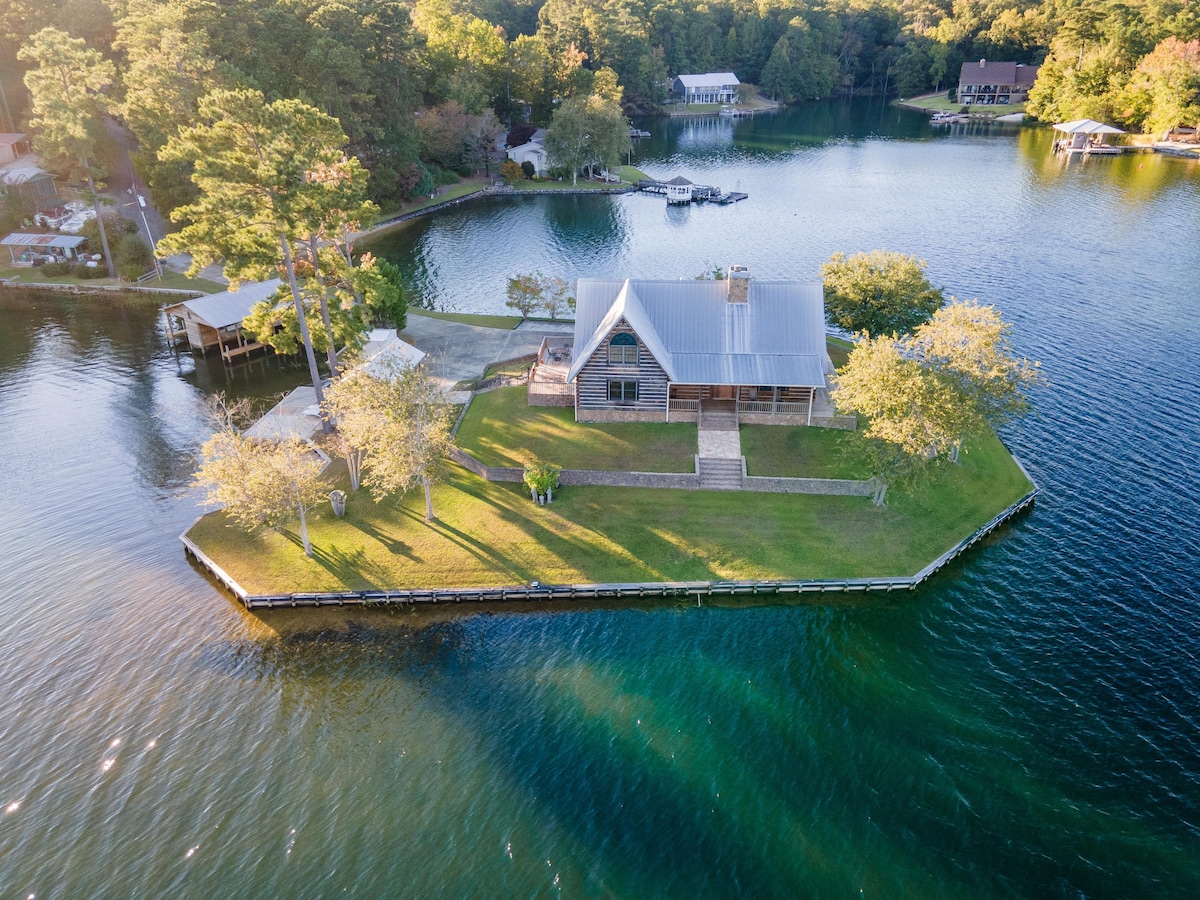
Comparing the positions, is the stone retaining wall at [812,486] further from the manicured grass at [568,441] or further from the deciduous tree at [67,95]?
the deciduous tree at [67,95]

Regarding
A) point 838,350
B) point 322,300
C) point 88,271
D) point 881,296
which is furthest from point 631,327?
point 88,271

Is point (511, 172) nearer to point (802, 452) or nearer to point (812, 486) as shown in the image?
point (802, 452)

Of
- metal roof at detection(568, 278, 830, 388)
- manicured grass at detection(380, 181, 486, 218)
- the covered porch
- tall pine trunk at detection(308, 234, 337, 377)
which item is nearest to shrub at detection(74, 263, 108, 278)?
manicured grass at detection(380, 181, 486, 218)

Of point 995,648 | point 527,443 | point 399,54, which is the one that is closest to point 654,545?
point 527,443

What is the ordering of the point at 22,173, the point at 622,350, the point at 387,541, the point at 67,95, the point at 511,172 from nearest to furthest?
1. the point at 387,541
2. the point at 622,350
3. the point at 67,95
4. the point at 22,173
5. the point at 511,172

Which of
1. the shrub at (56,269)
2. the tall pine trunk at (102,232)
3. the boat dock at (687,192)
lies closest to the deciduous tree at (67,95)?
the tall pine trunk at (102,232)

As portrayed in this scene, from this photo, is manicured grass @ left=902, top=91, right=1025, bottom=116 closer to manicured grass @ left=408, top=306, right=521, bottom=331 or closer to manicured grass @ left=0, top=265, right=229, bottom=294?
manicured grass @ left=408, top=306, right=521, bottom=331

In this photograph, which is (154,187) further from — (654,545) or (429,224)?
(654,545)
